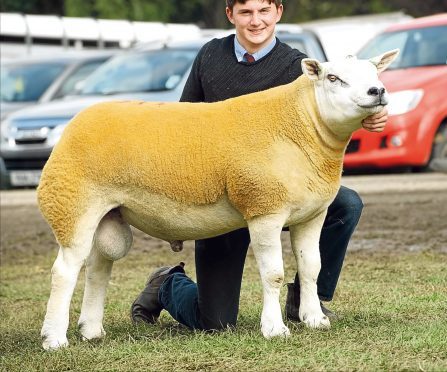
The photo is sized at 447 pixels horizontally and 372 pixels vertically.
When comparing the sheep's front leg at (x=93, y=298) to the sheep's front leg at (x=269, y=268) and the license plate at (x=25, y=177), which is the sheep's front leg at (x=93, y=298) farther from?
the license plate at (x=25, y=177)

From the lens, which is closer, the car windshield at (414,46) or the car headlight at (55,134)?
the car windshield at (414,46)

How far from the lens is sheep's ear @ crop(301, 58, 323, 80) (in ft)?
21.1

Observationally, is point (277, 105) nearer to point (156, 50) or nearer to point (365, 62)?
point (365, 62)

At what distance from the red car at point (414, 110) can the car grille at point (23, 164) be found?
4.03m

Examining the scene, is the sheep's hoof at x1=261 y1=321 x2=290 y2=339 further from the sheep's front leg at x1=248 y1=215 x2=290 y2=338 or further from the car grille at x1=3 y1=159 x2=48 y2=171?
the car grille at x1=3 y1=159 x2=48 y2=171

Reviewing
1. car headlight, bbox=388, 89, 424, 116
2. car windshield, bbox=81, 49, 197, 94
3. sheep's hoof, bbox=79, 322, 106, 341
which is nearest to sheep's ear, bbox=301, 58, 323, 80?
sheep's hoof, bbox=79, 322, 106, 341

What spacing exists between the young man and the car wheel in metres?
8.81

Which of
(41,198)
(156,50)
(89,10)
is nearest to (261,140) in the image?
(41,198)

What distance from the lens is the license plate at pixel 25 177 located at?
696 inches

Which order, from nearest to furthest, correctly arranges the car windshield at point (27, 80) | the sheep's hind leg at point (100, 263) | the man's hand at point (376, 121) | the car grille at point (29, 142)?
the man's hand at point (376, 121)
the sheep's hind leg at point (100, 263)
the car grille at point (29, 142)
the car windshield at point (27, 80)

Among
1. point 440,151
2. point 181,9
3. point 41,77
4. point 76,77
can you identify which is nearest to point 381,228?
point 440,151

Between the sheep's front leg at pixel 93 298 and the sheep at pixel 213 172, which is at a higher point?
the sheep at pixel 213 172

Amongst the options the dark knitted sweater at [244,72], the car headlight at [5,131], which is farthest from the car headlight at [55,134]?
the dark knitted sweater at [244,72]

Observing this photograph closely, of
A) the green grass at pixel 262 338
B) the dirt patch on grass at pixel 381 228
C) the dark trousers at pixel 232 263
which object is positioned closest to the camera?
the green grass at pixel 262 338
